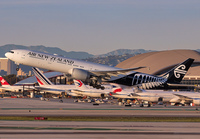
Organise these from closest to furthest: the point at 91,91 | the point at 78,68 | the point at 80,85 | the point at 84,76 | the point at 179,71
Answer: the point at 84,76, the point at 78,68, the point at 179,71, the point at 91,91, the point at 80,85

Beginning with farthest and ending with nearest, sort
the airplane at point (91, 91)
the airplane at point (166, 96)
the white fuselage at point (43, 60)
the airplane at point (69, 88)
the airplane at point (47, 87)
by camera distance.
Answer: the airplane at point (47, 87), the airplane at point (69, 88), the airplane at point (91, 91), the airplane at point (166, 96), the white fuselage at point (43, 60)

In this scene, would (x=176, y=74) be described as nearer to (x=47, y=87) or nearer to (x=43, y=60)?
(x=43, y=60)

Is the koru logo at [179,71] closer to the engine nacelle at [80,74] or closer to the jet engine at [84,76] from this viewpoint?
the jet engine at [84,76]

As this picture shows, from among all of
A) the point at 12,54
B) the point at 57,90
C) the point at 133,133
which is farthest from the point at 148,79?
the point at 57,90

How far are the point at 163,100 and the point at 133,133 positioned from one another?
2743 inches

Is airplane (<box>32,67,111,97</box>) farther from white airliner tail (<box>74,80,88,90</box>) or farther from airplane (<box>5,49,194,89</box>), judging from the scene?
airplane (<box>5,49,194,89</box>)

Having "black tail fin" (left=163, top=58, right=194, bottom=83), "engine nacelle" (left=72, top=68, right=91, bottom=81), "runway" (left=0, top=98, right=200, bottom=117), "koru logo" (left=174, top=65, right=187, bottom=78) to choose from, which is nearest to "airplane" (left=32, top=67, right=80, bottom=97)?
"koru logo" (left=174, top=65, right=187, bottom=78)

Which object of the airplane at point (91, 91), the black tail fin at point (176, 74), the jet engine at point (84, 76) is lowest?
the airplane at point (91, 91)

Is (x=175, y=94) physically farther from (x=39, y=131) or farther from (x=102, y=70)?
(x=39, y=131)

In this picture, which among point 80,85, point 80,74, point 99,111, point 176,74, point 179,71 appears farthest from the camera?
point 80,85

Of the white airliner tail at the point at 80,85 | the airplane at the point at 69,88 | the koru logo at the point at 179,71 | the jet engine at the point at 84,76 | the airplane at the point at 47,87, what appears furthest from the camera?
the airplane at the point at 47,87

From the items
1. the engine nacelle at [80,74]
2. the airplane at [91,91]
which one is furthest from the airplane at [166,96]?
the engine nacelle at [80,74]

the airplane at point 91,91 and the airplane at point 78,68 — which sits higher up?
the airplane at point 78,68

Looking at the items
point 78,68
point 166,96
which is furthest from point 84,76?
point 166,96
